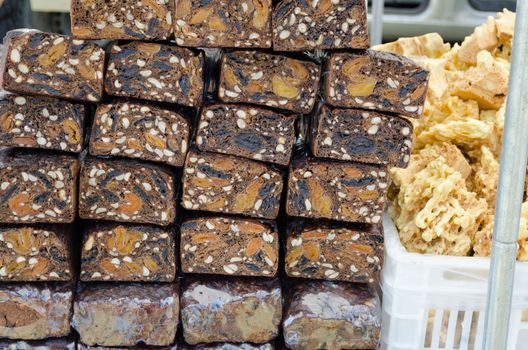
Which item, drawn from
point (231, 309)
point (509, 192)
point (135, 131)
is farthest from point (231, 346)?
point (509, 192)

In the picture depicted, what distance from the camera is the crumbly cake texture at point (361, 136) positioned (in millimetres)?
1738

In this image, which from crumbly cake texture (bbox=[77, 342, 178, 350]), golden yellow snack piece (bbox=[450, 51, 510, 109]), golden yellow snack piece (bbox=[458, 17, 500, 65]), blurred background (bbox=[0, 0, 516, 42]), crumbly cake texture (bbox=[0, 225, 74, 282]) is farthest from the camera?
blurred background (bbox=[0, 0, 516, 42])

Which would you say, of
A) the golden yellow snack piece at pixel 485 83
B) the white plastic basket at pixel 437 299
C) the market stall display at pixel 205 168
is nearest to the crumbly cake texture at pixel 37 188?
the market stall display at pixel 205 168

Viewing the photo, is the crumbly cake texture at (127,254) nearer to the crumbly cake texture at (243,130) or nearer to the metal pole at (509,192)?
the crumbly cake texture at (243,130)

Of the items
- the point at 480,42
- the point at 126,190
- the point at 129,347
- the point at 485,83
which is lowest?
the point at 129,347

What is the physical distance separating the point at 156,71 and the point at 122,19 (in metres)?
0.15

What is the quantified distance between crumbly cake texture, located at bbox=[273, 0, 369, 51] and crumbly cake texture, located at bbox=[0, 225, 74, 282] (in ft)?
2.48

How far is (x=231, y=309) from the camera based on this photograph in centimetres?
184

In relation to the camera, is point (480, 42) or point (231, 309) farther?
point (480, 42)

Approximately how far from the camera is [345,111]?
1737mm

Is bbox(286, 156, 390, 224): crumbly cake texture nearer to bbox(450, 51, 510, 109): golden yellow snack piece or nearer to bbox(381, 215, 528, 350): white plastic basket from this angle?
bbox(381, 215, 528, 350): white plastic basket

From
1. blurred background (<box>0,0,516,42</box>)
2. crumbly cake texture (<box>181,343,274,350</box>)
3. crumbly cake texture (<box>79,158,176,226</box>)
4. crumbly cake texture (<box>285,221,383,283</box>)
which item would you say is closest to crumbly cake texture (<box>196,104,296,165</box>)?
crumbly cake texture (<box>79,158,176,226</box>)

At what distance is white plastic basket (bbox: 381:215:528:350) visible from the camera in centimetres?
183

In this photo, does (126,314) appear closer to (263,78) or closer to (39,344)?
(39,344)
